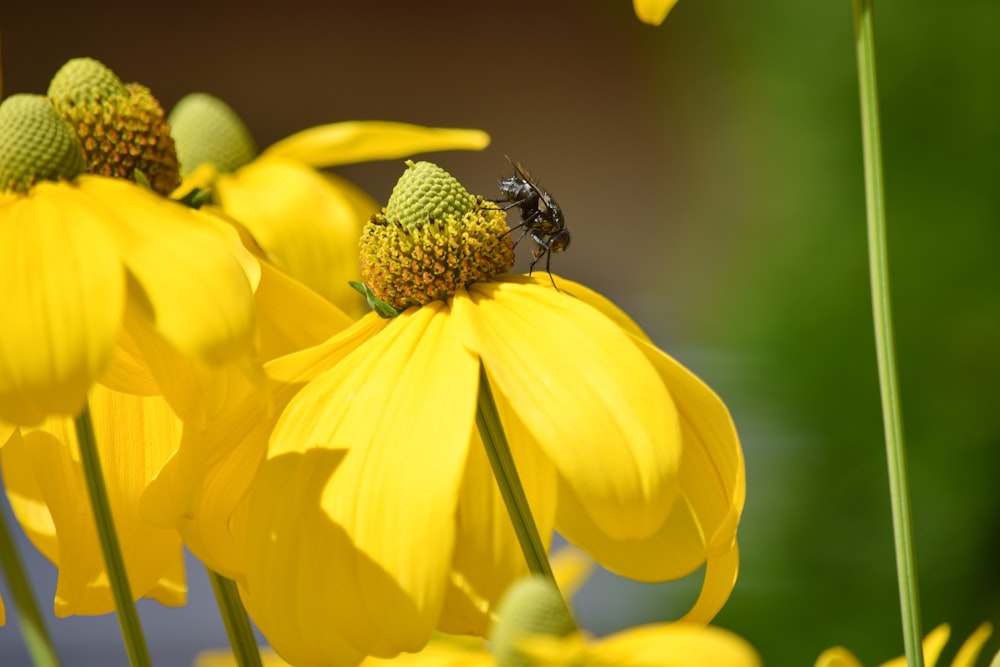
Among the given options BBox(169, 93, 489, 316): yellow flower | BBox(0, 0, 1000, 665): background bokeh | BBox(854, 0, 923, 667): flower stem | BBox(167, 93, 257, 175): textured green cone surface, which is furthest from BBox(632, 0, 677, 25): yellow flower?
BBox(0, 0, 1000, 665): background bokeh

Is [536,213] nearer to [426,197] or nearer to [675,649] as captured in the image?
[426,197]

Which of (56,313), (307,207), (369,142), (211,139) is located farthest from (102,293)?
(211,139)

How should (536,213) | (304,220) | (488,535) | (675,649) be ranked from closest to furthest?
(675,649) → (488,535) → (536,213) → (304,220)

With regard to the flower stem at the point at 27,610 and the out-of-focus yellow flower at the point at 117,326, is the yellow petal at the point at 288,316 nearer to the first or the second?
the out-of-focus yellow flower at the point at 117,326

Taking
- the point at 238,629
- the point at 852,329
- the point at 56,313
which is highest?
the point at 56,313

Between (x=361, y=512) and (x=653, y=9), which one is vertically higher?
(x=653, y=9)

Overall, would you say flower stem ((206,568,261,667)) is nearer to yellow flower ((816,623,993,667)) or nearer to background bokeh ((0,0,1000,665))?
yellow flower ((816,623,993,667))

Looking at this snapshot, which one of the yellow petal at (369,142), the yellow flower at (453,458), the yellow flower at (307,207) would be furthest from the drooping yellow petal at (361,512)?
the yellow flower at (307,207)

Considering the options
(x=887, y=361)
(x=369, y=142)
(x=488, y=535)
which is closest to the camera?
(x=887, y=361)
